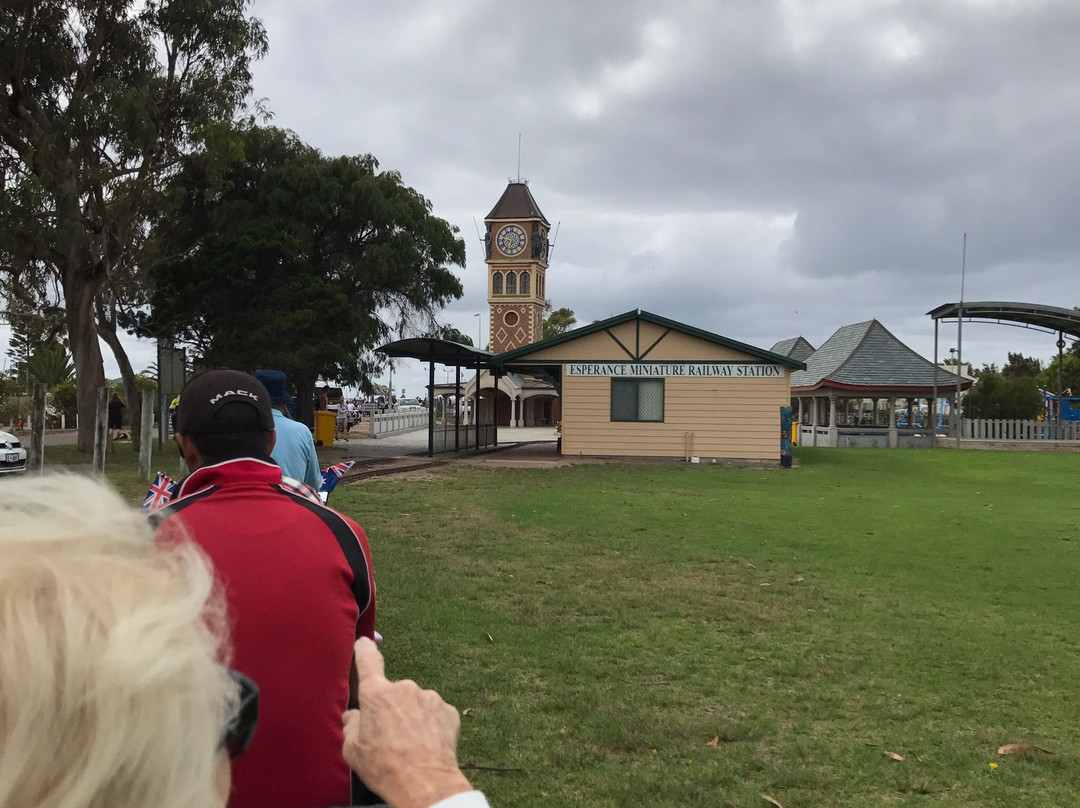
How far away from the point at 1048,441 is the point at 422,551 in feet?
105

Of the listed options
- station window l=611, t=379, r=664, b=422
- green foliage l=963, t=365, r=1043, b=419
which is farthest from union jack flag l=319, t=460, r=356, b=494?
green foliage l=963, t=365, r=1043, b=419

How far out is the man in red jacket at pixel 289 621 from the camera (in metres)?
2.12

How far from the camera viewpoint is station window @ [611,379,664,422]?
2734cm

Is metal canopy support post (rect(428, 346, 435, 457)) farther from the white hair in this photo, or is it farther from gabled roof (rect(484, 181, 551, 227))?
gabled roof (rect(484, 181, 551, 227))

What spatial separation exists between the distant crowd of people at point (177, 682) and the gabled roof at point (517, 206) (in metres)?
94.2

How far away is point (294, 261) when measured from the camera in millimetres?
29797

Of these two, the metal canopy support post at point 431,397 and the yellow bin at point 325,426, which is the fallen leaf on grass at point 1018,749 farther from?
the yellow bin at point 325,426

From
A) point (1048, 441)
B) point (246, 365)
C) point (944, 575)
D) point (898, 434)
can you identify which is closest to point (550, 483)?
point (944, 575)

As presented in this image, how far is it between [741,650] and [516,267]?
87548mm

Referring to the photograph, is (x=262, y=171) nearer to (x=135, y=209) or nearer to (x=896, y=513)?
(x=135, y=209)

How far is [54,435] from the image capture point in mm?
36812

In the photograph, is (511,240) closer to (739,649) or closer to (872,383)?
(872,383)

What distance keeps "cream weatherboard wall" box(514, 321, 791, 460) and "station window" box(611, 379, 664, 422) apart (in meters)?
0.14

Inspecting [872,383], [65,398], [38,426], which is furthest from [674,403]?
[65,398]
